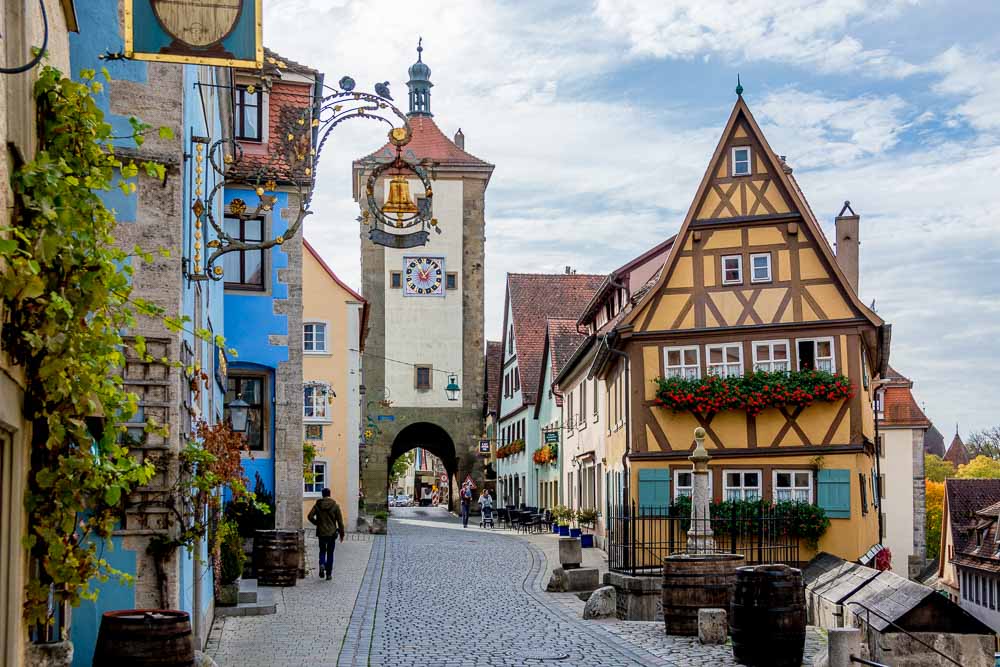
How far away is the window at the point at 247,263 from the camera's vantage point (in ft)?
69.4

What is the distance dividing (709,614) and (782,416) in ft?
39.8

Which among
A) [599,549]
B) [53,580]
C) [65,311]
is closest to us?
[65,311]

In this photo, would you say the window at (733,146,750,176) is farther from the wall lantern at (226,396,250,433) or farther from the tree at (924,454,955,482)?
the tree at (924,454,955,482)

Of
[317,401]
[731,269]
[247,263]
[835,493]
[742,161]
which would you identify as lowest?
[835,493]

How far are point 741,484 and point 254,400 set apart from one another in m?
9.59

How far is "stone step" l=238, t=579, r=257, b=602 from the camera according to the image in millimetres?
16109

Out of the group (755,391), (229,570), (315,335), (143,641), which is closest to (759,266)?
(755,391)

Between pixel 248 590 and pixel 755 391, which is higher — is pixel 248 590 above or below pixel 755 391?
below

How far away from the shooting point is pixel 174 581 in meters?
9.80

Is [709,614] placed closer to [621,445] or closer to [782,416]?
[782,416]

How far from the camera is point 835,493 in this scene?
24.7 meters

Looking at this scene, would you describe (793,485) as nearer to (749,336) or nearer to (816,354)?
(816,354)

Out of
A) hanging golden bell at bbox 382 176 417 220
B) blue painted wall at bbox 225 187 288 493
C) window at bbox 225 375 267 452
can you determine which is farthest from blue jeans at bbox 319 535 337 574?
hanging golden bell at bbox 382 176 417 220

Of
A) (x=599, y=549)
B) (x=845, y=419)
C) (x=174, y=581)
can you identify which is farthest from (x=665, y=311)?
(x=174, y=581)
